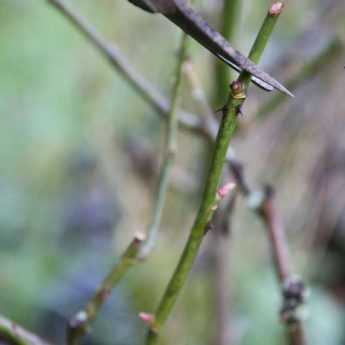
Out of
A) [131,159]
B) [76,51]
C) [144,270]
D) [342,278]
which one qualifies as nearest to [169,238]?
[144,270]

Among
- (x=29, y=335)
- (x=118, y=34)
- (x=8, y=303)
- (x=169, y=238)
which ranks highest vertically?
(x=118, y=34)

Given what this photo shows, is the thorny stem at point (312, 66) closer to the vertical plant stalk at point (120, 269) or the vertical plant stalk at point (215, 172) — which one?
the vertical plant stalk at point (120, 269)

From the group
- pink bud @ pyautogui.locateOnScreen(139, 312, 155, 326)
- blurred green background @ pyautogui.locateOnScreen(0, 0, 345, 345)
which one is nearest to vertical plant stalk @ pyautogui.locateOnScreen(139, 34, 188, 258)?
pink bud @ pyautogui.locateOnScreen(139, 312, 155, 326)

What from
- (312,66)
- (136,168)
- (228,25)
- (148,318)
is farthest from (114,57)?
(136,168)

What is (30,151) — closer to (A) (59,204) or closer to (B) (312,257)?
(A) (59,204)

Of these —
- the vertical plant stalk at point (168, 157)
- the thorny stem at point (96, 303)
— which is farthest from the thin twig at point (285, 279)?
the thorny stem at point (96, 303)

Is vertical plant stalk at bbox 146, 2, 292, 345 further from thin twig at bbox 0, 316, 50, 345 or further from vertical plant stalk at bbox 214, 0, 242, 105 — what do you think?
vertical plant stalk at bbox 214, 0, 242, 105
